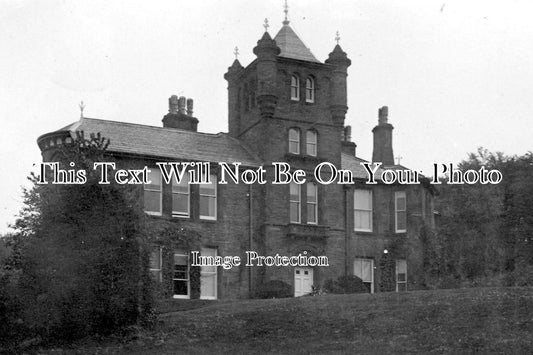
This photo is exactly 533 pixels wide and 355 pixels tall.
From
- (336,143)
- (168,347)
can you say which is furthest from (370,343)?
(336,143)

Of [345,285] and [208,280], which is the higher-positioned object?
[208,280]

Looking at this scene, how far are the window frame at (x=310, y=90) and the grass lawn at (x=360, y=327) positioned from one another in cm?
1667

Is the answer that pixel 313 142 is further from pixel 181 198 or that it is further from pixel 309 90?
pixel 181 198

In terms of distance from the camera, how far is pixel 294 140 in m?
50.7

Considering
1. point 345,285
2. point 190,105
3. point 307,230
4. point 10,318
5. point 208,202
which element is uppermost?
point 190,105

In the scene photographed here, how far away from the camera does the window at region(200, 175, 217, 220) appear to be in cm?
4794

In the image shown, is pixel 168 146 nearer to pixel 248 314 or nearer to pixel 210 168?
pixel 210 168

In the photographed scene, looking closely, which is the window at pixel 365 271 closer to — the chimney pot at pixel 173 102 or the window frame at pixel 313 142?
the window frame at pixel 313 142

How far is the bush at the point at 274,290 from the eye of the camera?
46.5 metres

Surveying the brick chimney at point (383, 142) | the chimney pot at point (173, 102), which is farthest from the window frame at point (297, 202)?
the chimney pot at point (173, 102)

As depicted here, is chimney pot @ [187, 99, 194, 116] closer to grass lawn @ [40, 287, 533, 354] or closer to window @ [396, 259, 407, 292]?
window @ [396, 259, 407, 292]

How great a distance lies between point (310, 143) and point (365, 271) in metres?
6.85

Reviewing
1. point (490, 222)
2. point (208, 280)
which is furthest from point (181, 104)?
point (490, 222)

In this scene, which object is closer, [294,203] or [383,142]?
[294,203]
